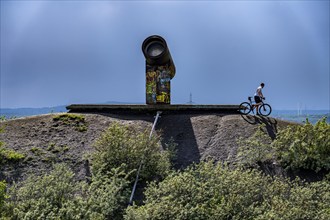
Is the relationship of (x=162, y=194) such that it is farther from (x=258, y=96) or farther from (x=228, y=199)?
(x=258, y=96)

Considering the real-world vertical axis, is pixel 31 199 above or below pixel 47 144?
below

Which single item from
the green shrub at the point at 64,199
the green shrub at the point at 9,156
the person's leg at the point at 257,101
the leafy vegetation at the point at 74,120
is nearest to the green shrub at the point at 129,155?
the green shrub at the point at 64,199

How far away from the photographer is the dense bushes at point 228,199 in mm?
9000

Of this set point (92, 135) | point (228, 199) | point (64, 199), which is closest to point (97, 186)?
point (64, 199)

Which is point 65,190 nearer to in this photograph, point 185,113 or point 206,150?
point 206,150

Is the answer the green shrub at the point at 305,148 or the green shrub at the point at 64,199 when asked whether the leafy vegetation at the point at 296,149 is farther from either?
the green shrub at the point at 64,199

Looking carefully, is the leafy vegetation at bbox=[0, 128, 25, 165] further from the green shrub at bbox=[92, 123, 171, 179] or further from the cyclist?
the cyclist

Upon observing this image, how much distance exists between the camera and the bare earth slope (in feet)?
43.7

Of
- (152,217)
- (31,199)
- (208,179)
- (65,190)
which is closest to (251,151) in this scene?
(208,179)

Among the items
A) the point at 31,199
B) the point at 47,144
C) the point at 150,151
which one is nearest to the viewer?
the point at 31,199

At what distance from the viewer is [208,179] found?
10.3m

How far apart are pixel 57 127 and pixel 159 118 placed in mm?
4584

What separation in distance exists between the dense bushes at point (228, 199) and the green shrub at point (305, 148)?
5.91ft

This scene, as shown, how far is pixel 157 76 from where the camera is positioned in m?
18.6
